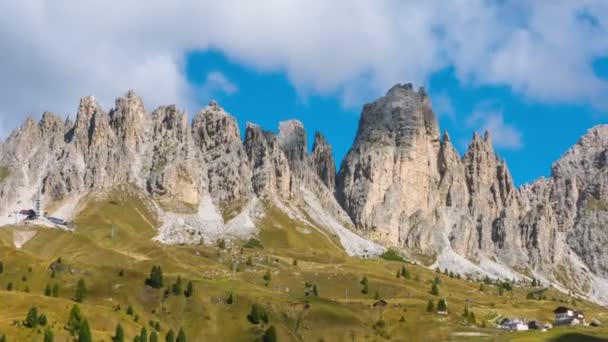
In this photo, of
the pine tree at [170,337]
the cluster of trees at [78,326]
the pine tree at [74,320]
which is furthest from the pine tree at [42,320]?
the pine tree at [170,337]

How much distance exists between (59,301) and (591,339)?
118794 mm

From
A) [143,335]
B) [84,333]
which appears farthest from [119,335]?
[84,333]

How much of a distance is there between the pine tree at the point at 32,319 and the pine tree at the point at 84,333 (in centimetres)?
845

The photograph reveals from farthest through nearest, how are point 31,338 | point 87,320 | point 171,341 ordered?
1. point 171,341
2. point 87,320
3. point 31,338

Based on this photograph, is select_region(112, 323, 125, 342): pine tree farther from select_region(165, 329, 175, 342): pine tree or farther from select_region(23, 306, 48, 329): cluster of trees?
select_region(165, 329, 175, 342): pine tree

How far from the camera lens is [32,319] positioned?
16700cm

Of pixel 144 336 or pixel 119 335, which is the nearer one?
pixel 119 335

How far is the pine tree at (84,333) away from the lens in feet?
539

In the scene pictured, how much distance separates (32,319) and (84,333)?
10767mm

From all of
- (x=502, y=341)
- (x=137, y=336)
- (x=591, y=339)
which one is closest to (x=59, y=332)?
(x=137, y=336)

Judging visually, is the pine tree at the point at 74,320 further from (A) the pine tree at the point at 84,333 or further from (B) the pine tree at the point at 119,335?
(B) the pine tree at the point at 119,335

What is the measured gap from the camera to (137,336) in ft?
595

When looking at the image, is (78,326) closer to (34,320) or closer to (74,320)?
(74,320)

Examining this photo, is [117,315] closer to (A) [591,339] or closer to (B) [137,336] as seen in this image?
(B) [137,336]
